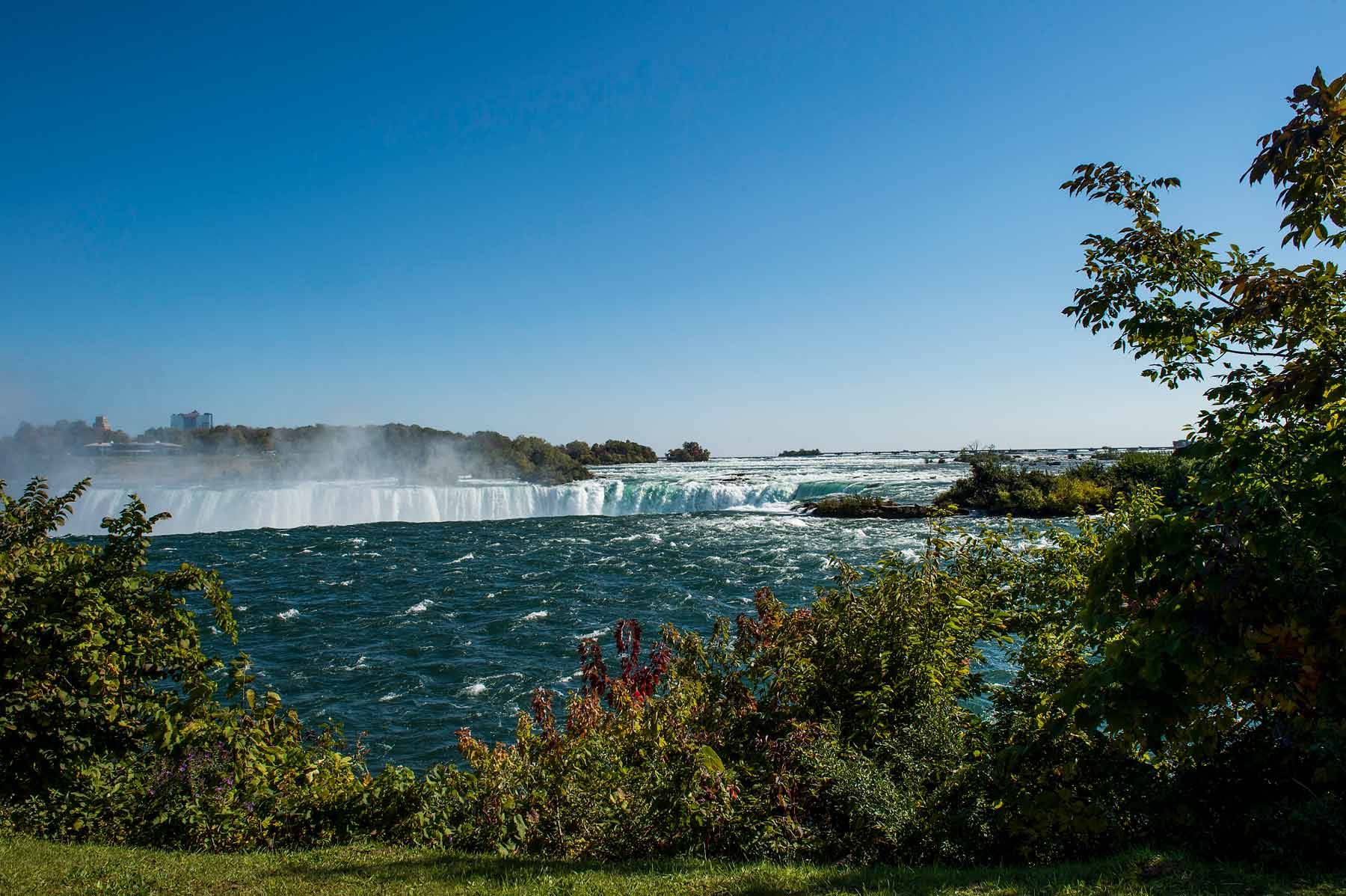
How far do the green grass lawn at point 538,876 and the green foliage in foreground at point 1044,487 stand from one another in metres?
30.2

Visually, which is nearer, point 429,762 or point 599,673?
point 599,673

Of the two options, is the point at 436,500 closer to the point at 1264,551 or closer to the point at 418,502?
the point at 418,502

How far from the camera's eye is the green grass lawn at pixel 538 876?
3848 mm

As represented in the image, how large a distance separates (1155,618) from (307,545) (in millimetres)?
34263

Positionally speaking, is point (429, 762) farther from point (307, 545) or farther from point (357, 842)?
point (307, 545)

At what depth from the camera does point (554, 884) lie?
458cm

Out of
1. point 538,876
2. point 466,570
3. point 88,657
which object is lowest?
point 466,570

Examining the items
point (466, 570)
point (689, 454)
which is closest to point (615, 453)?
point (689, 454)

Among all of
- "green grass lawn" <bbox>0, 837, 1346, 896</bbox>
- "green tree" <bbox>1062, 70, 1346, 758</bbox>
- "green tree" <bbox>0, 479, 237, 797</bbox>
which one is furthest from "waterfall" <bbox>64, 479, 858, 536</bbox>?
"green tree" <bbox>1062, 70, 1346, 758</bbox>

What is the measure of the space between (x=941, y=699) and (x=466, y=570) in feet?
71.6

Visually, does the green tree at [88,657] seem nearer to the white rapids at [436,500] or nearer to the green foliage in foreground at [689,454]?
the white rapids at [436,500]

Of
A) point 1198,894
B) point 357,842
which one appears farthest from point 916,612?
point 357,842

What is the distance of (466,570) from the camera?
25.5m

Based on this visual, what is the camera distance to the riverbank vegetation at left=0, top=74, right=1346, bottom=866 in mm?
2932
